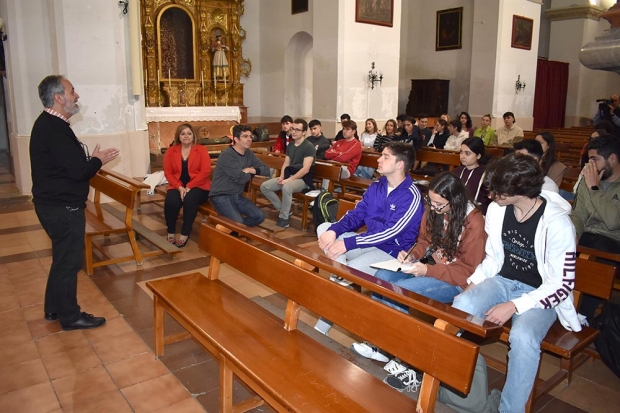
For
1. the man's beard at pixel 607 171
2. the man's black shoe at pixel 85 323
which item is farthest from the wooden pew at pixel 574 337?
the man's black shoe at pixel 85 323

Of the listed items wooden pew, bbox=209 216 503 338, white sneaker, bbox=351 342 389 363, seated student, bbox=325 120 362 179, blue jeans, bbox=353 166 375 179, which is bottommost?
white sneaker, bbox=351 342 389 363

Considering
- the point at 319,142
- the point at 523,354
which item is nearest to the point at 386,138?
the point at 319,142

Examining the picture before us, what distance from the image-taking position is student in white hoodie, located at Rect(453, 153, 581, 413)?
2.48 m

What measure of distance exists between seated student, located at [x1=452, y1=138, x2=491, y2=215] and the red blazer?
112 inches

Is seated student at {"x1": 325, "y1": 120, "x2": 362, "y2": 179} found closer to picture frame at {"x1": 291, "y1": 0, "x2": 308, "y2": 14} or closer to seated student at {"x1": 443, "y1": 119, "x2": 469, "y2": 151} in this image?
seated student at {"x1": 443, "y1": 119, "x2": 469, "y2": 151}

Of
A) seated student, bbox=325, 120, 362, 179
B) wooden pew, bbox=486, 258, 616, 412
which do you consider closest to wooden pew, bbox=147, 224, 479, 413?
wooden pew, bbox=486, 258, 616, 412

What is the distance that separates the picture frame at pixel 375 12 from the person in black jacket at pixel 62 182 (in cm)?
913

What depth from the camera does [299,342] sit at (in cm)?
260

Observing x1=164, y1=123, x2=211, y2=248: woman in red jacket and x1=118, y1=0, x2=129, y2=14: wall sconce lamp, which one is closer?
x1=164, y1=123, x2=211, y2=248: woman in red jacket

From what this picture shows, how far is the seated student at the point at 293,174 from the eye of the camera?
20.9 ft

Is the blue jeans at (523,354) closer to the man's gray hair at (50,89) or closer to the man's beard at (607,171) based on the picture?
the man's beard at (607,171)

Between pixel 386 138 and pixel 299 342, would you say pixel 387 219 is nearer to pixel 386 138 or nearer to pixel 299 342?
pixel 299 342

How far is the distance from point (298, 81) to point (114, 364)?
1345 centimetres

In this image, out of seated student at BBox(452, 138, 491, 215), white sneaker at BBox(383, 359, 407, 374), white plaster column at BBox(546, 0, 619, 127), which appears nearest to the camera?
white sneaker at BBox(383, 359, 407, 374)
